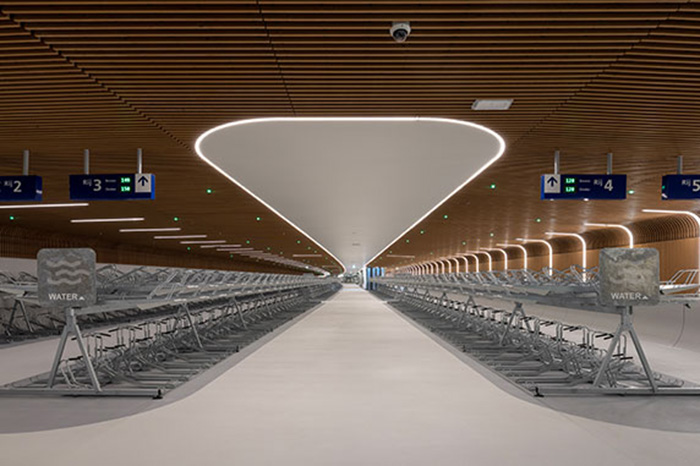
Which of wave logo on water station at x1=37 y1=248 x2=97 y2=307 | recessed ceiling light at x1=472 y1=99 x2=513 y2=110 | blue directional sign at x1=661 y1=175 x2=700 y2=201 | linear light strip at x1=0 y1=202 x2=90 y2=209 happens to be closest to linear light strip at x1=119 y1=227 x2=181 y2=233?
linear light strip at x1=0 y1=202 x2=90 y2=209

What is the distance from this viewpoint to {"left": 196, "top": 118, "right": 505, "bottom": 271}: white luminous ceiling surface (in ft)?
29.7

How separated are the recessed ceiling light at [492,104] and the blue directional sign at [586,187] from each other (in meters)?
3.31

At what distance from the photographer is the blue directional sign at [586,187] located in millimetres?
10180

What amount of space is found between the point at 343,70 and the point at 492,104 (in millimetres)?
2247

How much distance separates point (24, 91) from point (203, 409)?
438 cm

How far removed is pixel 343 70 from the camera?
6.07 meters

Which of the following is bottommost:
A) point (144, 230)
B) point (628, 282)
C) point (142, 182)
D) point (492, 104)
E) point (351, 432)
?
point (351, 432)

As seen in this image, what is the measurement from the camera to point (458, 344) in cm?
1107

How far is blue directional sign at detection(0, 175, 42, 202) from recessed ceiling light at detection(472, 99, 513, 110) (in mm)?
7610

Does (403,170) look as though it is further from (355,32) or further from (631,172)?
(355,32)

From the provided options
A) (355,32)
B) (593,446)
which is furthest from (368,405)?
(355,32)

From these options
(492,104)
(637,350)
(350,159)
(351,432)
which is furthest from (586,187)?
(351,432)

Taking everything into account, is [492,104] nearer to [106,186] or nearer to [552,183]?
[552,183]

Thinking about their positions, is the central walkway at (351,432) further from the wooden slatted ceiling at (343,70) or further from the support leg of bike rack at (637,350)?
the wooden slatted ceiling at (343,70)
